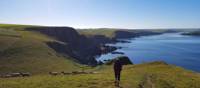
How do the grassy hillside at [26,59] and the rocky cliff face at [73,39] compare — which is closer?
the grassy hillside at [26,59]

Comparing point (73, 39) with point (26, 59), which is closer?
point (26, 59)

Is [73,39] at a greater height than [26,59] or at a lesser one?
lesser

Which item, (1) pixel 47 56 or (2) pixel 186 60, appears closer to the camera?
(1) pixel 47 56

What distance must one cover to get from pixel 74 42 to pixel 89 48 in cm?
1255

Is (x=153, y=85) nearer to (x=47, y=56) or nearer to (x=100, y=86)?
(x=100, y=86)

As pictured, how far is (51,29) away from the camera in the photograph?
5610 inches

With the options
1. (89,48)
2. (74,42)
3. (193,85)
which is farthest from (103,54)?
(193,85)

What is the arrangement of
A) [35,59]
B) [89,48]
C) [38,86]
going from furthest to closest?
[89,48]
[35,59]
[38,86]

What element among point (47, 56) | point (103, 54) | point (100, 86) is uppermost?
point (100, 86)

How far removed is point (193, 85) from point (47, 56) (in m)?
54.8

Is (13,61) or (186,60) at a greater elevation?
(13,61)

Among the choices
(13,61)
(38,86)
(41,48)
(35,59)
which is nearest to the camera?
(38,86)

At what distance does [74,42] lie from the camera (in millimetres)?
146625

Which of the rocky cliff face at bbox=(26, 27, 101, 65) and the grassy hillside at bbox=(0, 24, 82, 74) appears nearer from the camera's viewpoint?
the grassy hillside at bbox=(0, 24, 82, 74)
